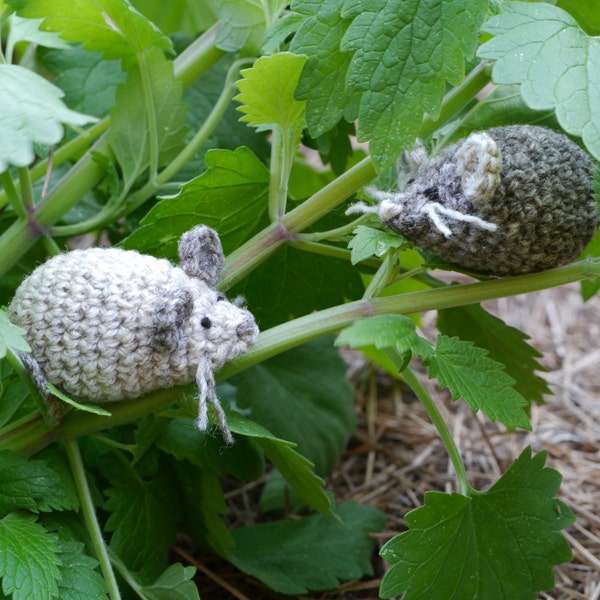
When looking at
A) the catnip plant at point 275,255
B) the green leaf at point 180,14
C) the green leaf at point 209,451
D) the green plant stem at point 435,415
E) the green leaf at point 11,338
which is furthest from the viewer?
the green leaf at point 180,14

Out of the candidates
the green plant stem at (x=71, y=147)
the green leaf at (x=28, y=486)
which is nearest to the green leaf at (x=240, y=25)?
the green plant stem at (x=71, y=147)

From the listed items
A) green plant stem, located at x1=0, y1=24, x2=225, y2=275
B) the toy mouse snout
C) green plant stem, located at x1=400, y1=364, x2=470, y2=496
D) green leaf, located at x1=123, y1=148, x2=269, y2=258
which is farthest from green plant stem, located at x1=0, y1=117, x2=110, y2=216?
green plant stem, located at x1=400, y1=364, x2=470, y2=496

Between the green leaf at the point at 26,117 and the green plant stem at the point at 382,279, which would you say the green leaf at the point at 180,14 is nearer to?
the green leaf at the point at 26,117

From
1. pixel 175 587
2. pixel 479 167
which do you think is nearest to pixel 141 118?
pixel 479 167

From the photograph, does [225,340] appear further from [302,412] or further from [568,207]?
[302,412]

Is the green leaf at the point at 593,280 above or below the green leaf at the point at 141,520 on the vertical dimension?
above

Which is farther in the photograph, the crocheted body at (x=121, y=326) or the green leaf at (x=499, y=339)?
the green leaf at (x=499, y=339)

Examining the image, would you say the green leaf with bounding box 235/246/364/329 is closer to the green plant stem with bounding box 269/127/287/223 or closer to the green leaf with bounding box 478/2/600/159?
the green plant stem with bounding box 269/127/287/223
